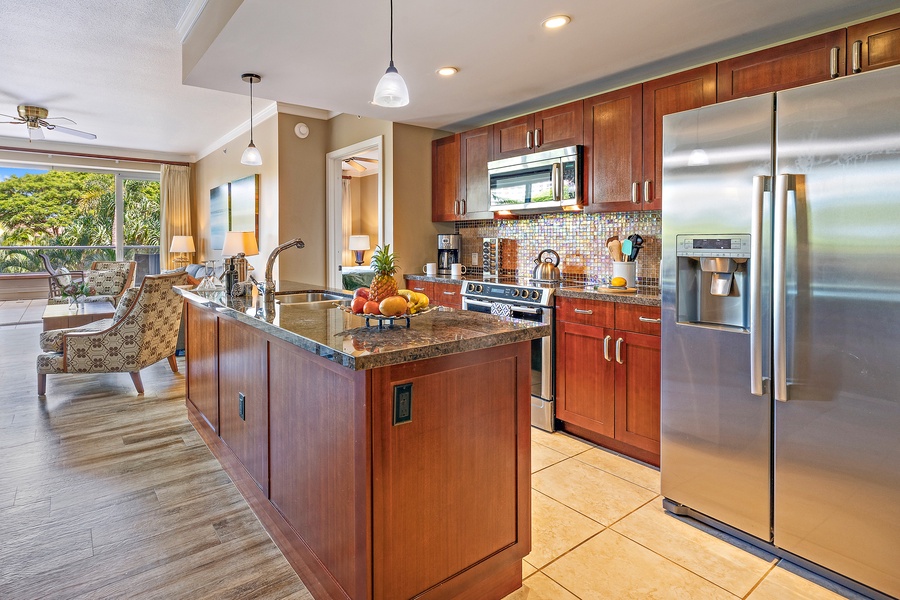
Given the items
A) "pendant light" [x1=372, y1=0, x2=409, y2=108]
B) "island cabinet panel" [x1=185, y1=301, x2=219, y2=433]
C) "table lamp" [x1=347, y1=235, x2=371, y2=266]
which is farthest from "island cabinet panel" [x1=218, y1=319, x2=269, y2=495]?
"table lamp" [x1=347, y1=235, x2=371, y2=266]

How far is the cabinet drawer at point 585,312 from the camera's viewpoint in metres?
2.98

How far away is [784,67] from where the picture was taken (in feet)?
8.30

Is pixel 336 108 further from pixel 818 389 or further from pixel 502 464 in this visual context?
pixel 818 389

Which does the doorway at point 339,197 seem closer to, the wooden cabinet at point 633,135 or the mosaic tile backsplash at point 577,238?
the mosaic tile backsplash at point 577,238

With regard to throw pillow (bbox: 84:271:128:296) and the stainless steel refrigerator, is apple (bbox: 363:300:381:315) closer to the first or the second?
the stainless steel refrigerator

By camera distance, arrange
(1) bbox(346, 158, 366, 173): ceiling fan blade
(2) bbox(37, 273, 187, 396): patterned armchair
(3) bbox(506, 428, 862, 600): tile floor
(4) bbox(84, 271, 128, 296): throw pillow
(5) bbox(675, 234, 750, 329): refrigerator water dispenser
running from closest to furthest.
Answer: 1. (3) bbox(506, 428, 862, 600): tile floor
2. (5) bbox(675, 234, 750, 329): refrigerator water dispenser
3. (2) bbox(37, 273, 187, 396): patterned armchair
4. (4) bbox(84, 271, 128, 296): throw pillow
5. (1) bbox(346, 158, 366, 173): ceiling fan blade

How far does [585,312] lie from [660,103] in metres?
1.35

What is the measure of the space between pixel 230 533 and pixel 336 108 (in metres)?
3.24

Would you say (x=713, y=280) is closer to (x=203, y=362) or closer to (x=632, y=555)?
(x=632, y=555)

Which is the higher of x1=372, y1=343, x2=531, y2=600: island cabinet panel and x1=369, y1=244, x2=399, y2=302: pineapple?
x1=369, y1=244, x2=399, y2=302: pineapple

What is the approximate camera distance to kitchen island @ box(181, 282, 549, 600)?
143cm

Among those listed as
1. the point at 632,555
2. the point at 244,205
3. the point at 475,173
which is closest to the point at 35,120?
the point at 244,205

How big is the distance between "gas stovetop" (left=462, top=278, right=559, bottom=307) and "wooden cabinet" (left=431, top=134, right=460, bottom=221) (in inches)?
40.1

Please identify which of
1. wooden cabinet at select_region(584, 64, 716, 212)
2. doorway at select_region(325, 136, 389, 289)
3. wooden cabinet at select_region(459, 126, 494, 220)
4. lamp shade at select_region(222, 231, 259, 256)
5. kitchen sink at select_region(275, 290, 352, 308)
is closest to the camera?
wooden cabinet at select_region(584, 64, 716, 212)
